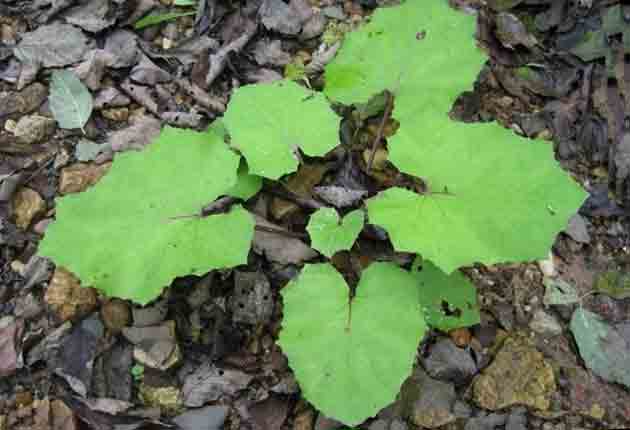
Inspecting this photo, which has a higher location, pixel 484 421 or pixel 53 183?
pixel 53 183

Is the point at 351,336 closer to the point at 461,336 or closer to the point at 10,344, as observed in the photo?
the point at 461,336

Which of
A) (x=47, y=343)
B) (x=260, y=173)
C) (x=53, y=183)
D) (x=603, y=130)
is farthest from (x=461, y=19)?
(x=47, y=343)

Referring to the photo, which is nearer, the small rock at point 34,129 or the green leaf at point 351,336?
the green leaf at point 351,336

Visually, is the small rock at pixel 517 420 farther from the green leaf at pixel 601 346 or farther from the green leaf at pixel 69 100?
the green leaf at pixel 69 100

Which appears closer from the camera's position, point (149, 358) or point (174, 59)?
point (149, 358)

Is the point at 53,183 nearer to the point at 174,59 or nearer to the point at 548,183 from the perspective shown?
the point at 174,59

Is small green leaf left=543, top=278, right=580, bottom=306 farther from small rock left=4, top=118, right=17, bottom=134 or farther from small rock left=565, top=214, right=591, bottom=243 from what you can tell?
small rock left=4, top=118, right=17, bottom=134

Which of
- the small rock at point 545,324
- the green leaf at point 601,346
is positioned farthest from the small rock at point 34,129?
the green leaf at point 601,346
